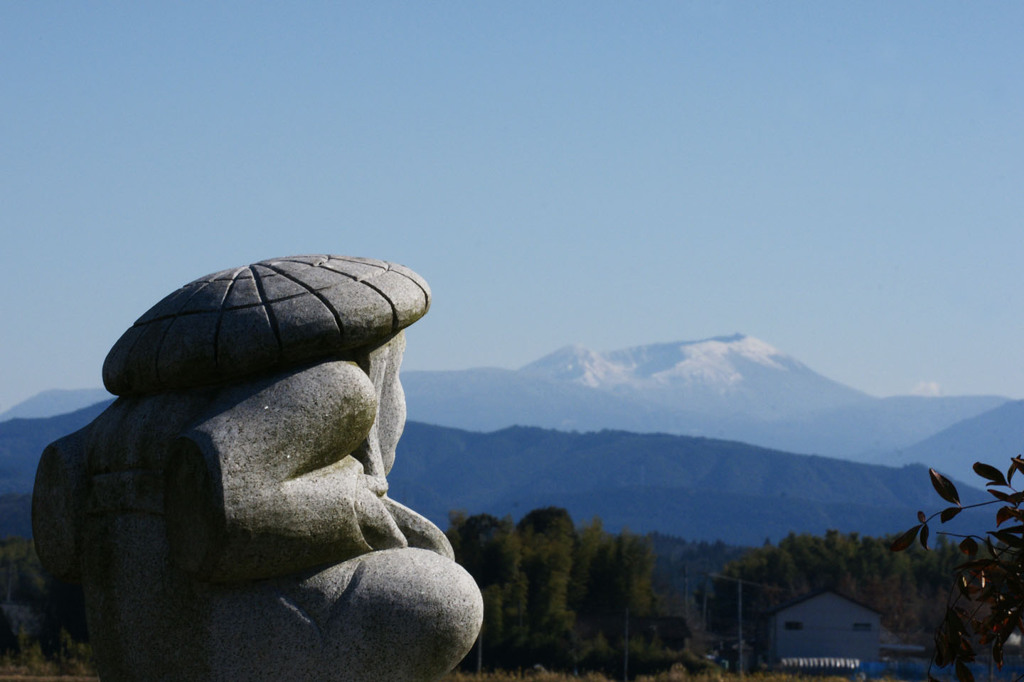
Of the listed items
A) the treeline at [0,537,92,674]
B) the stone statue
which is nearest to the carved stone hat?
the stone statue

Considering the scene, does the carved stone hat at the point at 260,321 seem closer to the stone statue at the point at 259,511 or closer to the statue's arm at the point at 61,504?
the stone statue at the point at 259,511

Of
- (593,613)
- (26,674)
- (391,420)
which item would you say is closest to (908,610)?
(593,613)

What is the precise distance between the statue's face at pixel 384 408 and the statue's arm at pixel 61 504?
4.18ft

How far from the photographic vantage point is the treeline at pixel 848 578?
5047 centimetres

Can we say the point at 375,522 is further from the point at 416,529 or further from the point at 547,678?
the point at 547,678

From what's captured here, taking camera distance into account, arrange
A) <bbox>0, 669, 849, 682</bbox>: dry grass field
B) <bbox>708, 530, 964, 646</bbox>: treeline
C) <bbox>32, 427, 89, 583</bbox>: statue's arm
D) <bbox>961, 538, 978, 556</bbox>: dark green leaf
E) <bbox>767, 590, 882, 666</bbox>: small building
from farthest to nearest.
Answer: <bbox>708, 530, 964, 646</bbox>: treeline → <bbox>767, 590, 882, 666</bbox>: small building → <bbox>0, 669, 849, 682</bbox>: dry grass field → <bbox>32, 427, 89, 583</bbox>: statue's arm → <bbox>961, 538, 978, 556</bbox>: dark green leaf

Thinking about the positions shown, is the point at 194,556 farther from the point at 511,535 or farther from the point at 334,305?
the point at 511,535

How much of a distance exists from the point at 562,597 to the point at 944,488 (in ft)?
109

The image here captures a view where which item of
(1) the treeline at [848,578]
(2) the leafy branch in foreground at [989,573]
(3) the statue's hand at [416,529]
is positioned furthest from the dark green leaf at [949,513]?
(1) the treeline at [848,578]

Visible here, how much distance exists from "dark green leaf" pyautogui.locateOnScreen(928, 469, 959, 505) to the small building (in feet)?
135

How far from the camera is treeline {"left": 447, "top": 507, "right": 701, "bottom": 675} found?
3394cm

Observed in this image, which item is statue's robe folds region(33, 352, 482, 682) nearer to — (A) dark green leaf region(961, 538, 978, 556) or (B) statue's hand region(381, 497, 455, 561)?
(B) statue's hand region(381, 497, 455, 561)

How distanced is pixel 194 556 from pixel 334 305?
1.19 metres

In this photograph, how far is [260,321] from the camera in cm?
561
